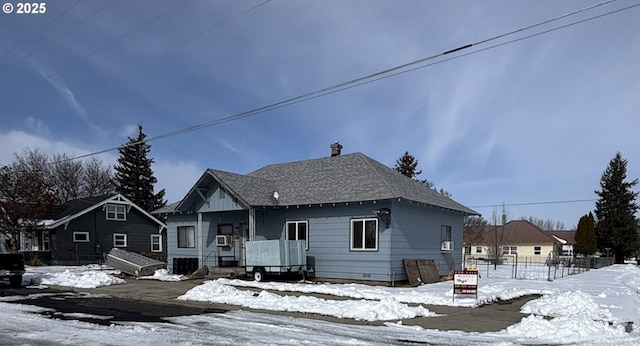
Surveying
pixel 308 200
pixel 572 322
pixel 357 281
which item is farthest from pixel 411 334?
pixel 308 200

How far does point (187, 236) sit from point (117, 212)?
1658 centimetres

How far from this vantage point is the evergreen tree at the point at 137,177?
5219cm

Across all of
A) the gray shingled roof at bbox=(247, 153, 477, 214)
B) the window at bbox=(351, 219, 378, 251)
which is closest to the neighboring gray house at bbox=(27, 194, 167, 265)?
the gray shingled roof at bbox=(247, 153, 477, 214)

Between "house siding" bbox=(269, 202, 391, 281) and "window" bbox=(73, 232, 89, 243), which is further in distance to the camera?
"window" bbox=(73, 232, 89, 243)

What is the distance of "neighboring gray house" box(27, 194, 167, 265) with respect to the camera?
1380 inches

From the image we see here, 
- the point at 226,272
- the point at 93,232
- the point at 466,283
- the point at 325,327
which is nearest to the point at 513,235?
the point at 226,272

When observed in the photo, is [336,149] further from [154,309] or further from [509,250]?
[509,250]

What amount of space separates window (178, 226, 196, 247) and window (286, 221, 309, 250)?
6.62m

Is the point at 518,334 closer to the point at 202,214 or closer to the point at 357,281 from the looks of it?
the point at 357,281

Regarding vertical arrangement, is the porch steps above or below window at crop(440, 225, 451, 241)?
below

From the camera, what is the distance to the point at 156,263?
24031 millimetres

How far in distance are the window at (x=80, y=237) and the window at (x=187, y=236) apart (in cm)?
1515

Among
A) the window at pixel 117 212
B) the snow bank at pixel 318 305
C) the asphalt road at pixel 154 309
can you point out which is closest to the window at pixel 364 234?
the asphalt road at pixel 154 309

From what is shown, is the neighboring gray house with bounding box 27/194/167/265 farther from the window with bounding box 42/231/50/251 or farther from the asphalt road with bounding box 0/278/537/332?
the asphalt road with bounding box 0/278/537/332
